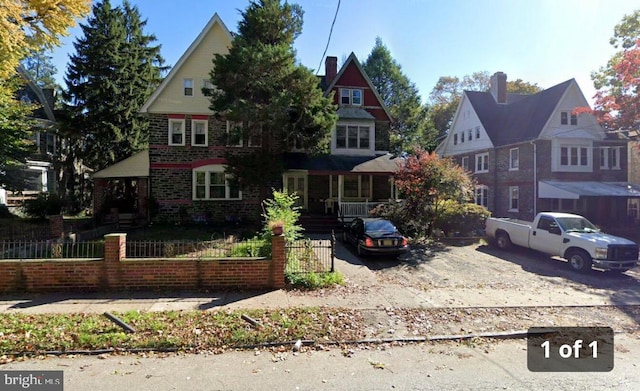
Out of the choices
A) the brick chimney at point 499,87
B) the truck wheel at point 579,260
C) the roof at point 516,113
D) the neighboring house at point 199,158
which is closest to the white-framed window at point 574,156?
the roof at point 516,113

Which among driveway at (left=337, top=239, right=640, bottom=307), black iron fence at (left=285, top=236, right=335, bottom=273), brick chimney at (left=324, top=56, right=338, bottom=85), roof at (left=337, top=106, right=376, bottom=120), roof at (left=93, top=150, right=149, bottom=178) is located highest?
brick chimney at (left=324, top=56, right=338, bottom=85)

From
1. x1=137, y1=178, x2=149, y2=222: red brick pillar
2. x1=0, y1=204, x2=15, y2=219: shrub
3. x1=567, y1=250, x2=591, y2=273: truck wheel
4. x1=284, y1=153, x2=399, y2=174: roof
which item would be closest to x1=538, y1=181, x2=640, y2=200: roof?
x1=284, y1=153, x2=399, y2=174: roof

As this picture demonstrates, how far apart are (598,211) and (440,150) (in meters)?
15.3

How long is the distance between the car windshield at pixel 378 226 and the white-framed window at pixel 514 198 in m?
17.2

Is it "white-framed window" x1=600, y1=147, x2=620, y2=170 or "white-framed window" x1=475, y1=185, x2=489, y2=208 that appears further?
"white-framed window" x1=475, y1=185, x2=489, y2=208

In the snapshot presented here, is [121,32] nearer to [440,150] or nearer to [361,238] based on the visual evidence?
[361,238]

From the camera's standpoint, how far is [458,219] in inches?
692

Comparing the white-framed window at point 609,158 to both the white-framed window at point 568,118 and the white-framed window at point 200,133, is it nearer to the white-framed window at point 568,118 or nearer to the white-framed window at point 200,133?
the white-framed window at point 568,118

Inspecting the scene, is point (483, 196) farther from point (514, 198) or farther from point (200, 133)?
point (200, 133)

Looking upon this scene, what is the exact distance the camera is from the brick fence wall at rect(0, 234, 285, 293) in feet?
25.5

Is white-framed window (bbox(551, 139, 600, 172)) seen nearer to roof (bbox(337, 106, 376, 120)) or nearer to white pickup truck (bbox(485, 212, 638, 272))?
white pickup truck (bbox(485, 212, 638, 272))

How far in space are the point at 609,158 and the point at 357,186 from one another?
1855 cm

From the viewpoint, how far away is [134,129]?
27750mm

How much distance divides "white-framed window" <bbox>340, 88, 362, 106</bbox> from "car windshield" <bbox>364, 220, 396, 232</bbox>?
12.0 m
